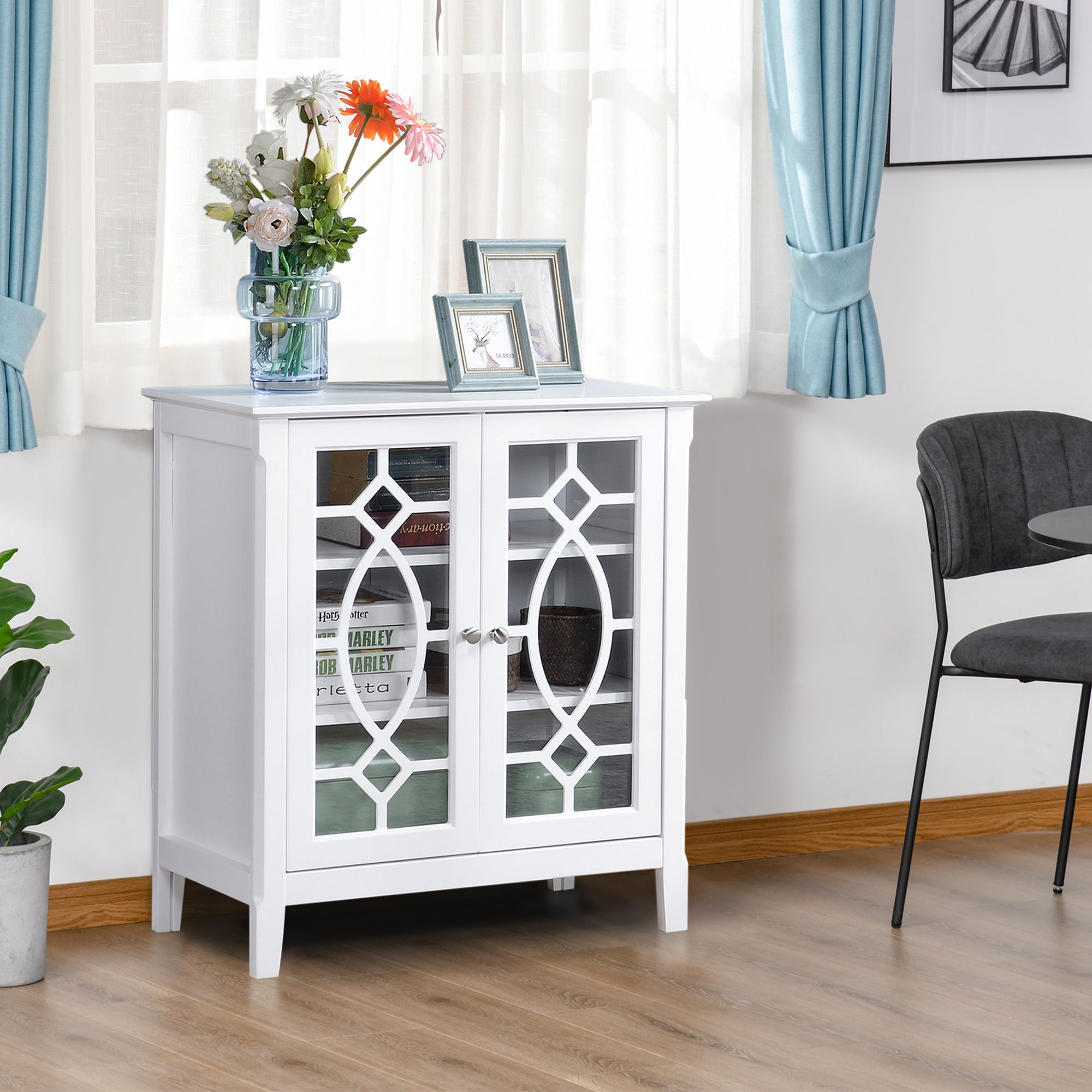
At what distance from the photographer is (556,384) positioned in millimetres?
3180

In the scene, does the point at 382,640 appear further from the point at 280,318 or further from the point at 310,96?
the point at 310,96

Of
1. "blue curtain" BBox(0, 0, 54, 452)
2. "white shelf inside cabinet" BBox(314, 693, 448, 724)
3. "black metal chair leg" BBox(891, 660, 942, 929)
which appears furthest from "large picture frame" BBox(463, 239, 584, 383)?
"black metal chair leg" BBox(891, 660, 942, 929)

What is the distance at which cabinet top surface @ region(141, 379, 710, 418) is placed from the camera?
9.36ft

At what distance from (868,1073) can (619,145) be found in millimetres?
1694

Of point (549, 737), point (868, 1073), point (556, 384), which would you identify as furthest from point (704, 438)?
point (868, 1073)

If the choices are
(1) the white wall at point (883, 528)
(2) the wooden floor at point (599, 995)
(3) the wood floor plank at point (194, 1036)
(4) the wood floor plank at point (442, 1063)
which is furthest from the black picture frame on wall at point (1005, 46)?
(3) the wood floor plank at point (194, 1036)

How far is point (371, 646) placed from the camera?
298cm

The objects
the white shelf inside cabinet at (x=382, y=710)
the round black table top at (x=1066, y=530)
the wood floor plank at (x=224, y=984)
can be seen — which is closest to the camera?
the round black table top at (x=1066, y=530)

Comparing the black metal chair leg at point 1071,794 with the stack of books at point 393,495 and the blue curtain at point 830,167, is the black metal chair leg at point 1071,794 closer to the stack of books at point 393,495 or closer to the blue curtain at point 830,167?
the blue curtain at point 830,167

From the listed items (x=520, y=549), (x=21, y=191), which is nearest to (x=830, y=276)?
(x=520, y=549)

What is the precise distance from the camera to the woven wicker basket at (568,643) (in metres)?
3.08

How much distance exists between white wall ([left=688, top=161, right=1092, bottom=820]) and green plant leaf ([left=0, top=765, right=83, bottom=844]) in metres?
1.27

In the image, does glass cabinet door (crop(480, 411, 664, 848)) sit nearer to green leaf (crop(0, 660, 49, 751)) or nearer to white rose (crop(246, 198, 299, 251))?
white rose (crop(246, 198, 299, 251))

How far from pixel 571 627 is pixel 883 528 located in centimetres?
95
